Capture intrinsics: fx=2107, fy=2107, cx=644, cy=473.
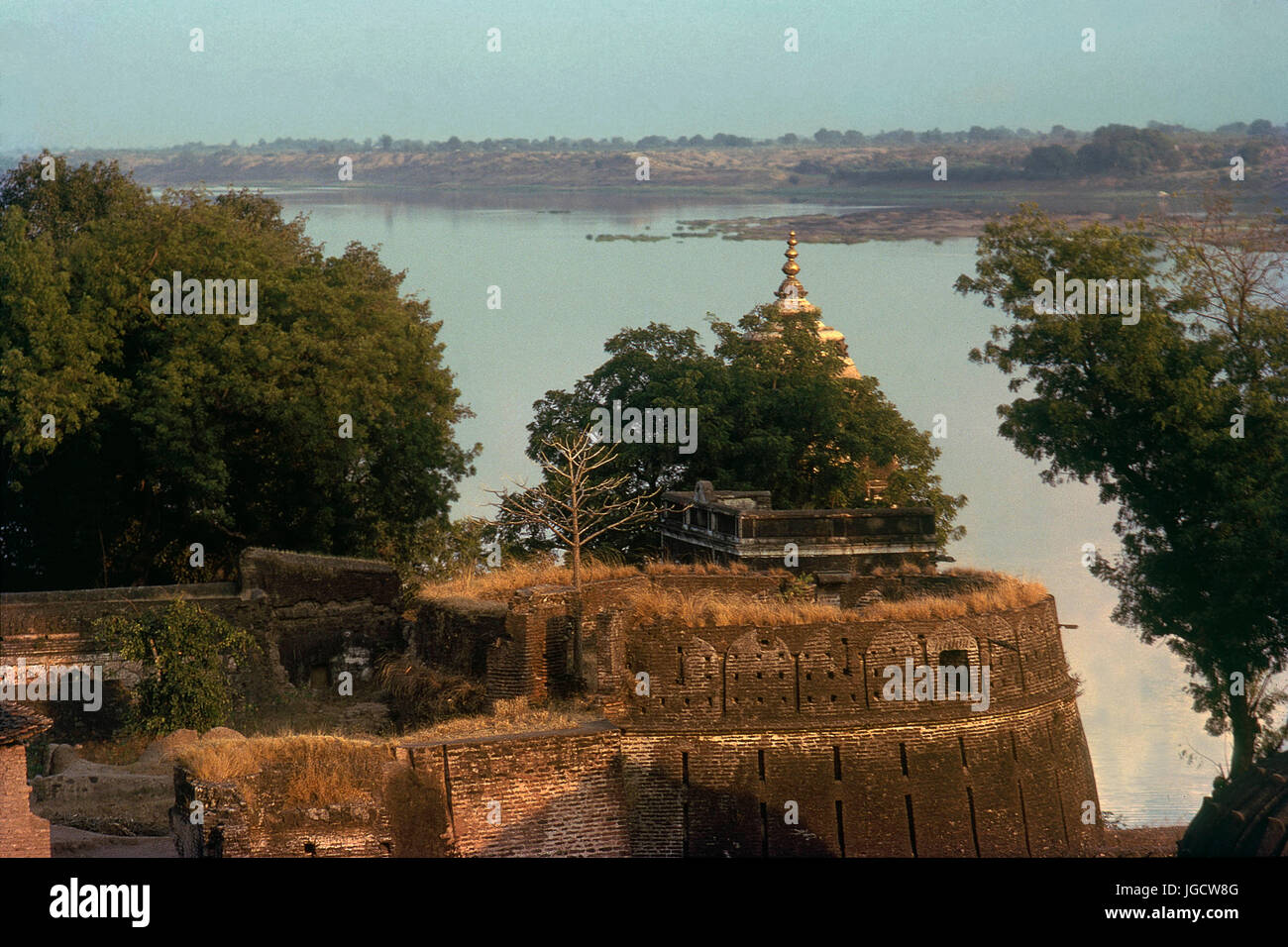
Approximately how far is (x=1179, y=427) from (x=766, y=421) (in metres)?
9.28

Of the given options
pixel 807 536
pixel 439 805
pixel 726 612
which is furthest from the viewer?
pixel 807 536

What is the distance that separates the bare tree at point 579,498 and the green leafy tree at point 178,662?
19.7ft

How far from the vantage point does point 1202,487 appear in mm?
43188

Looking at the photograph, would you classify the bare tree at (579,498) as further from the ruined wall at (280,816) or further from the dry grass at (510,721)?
the ruined wall at (280,816)

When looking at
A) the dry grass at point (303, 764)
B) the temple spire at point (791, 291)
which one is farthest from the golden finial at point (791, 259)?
Answer: the dry grass at point (303, 764)

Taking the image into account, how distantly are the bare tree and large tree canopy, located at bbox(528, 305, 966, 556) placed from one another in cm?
57

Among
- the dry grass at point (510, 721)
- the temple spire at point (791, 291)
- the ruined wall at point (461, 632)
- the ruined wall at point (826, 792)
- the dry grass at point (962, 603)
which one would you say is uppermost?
the temple spire at point (791, 291)

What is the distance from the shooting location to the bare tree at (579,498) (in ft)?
128

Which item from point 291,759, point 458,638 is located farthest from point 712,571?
point 291,759

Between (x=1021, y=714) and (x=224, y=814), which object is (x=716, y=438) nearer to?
(x=1021, y=714)

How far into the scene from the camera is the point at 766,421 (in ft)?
155

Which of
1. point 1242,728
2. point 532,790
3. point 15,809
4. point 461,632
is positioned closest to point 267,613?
point 461,632

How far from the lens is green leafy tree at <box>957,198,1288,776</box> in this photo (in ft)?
139

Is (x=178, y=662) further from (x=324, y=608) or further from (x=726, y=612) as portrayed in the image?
(x=726, y=612)
